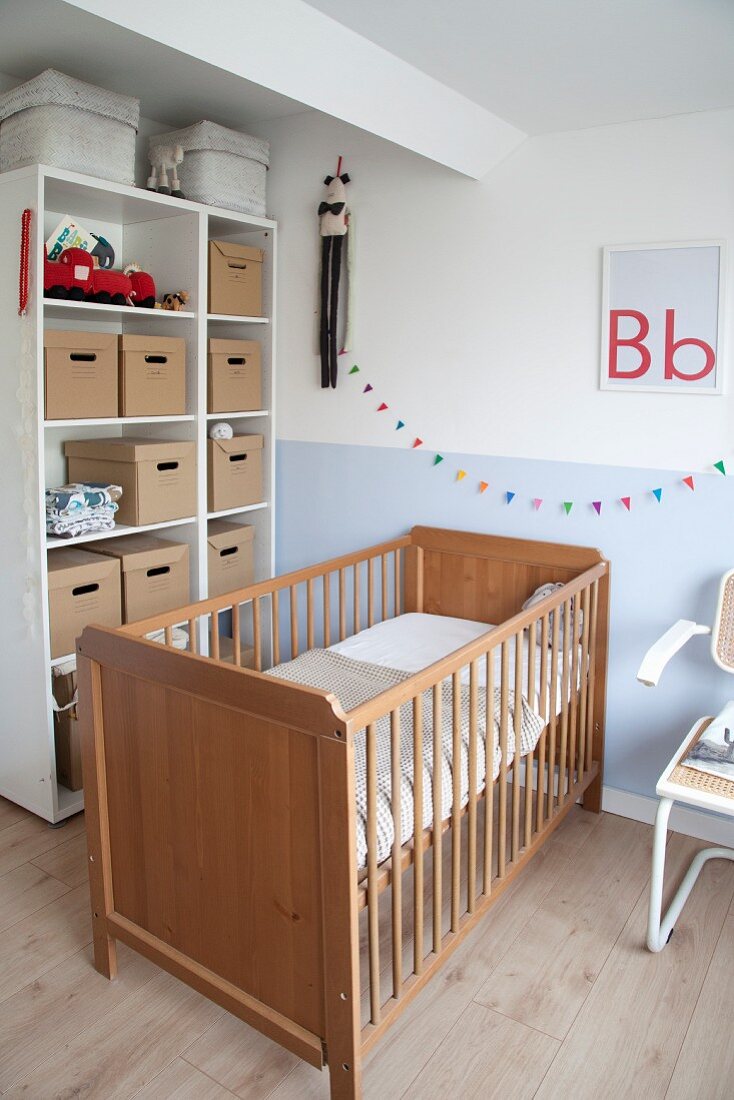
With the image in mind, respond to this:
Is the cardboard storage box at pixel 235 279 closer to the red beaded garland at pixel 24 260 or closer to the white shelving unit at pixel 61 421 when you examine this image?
the white shelving unit at pixel 61 421

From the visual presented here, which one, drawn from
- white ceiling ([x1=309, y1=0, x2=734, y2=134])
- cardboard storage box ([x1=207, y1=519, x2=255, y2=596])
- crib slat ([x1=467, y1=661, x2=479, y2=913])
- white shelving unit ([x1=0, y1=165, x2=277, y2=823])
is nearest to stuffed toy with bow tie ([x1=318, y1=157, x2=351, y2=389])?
white shelving unit ([x1=0, y1=165, x2=277, y2=823])

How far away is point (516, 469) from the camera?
268 centimetres

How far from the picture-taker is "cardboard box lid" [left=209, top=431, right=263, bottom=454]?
115 inches

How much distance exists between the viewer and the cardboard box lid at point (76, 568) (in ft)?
8.14

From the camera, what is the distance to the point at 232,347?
292cm

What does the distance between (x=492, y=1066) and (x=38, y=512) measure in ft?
5.45

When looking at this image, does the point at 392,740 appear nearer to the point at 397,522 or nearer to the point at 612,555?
the point at 612,555

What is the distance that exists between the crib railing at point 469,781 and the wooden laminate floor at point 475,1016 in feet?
0.42

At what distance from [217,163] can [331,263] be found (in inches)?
17.5

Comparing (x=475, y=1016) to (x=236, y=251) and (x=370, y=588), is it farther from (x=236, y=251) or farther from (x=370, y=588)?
(x=236, y=251)

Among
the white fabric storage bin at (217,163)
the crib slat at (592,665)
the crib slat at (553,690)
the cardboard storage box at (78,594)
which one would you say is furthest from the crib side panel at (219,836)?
the white fabric storage bin at (217,163)

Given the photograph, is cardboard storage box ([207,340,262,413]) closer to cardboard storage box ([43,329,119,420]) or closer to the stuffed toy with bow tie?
the stuffed toy with bow tie

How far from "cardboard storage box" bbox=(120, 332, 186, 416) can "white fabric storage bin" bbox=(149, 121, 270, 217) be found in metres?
0.46

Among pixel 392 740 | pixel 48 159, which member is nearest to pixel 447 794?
pixel 392 740
